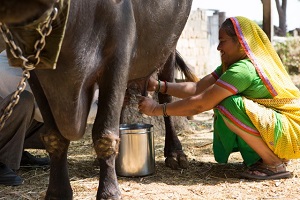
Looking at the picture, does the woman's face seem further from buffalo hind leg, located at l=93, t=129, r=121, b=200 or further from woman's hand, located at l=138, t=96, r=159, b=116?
buffalo hind leg, located at l=93, t=129, r=121, b=200

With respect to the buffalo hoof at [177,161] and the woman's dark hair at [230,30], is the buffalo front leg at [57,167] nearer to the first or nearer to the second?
the buffalo hoof at [177,161]

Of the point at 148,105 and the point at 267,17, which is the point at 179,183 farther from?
the point at 267,17

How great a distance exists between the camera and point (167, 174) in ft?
13.6

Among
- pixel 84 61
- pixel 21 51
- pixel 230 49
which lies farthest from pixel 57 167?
pixel 230 49

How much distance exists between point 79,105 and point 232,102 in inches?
49.2

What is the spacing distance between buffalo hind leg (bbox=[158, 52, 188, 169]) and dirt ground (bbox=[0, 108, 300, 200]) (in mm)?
76

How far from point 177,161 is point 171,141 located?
291 millimetres

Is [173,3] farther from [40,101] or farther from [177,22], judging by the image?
[40,101]

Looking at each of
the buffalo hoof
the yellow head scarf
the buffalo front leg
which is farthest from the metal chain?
the buffalo hoof

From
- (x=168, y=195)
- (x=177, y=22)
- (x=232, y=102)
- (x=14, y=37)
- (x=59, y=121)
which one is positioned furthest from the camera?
(x=177, y=22)

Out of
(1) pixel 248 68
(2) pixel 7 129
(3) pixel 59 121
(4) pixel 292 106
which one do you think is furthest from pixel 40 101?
(4) pixel 292 106

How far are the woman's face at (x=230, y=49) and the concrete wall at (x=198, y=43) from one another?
710 cm

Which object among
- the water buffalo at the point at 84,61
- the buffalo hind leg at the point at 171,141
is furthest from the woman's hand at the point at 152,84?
the water buffalo at the point at 84,61

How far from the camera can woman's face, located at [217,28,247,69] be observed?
391 cm
